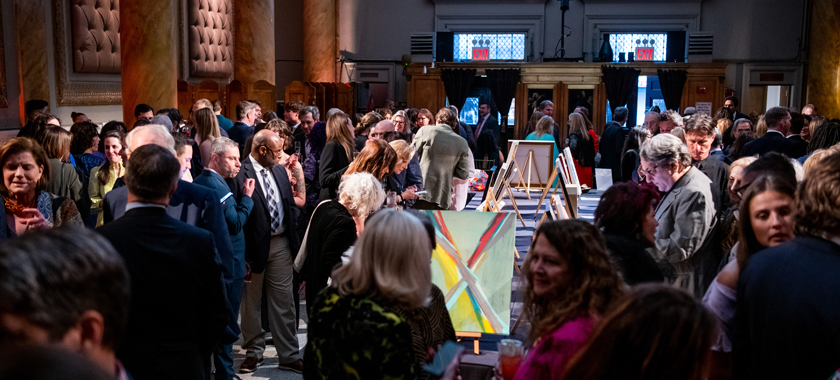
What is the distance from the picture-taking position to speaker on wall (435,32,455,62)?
57.0ft

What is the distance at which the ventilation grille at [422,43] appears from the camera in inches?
691

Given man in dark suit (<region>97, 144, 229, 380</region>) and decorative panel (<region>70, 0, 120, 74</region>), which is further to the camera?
decorative panel (<region>70, 0, 120, 74</region>)

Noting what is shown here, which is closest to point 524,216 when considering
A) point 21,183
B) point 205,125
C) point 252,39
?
point 205,125

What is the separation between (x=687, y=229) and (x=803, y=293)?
1.75m

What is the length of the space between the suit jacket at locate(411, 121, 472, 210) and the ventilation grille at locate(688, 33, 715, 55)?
11.8 meters

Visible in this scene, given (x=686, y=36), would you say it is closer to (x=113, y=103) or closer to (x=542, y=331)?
(x=113, y=103)

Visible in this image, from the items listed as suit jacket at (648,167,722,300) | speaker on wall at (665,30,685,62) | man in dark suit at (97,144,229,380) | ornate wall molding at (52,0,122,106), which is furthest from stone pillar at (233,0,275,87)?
man in dark suit at (97,144,229,380)

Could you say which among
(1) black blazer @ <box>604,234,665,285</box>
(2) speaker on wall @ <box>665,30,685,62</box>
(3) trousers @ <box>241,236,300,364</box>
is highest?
(2) speaker on wall @ <box>665,30,685,62</box>

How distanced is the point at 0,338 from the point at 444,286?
9.37ft

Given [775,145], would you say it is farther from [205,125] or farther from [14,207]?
[14,207]

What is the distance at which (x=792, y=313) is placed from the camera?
1.88 m

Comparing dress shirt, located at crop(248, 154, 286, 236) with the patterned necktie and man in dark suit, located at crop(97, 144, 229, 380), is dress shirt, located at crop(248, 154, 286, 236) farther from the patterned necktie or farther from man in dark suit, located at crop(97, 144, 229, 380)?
man in dark suit, located at crop(97, 144, 229, 380)

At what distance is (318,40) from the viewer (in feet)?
55.5

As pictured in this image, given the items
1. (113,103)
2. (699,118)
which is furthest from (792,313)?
(113,103)
